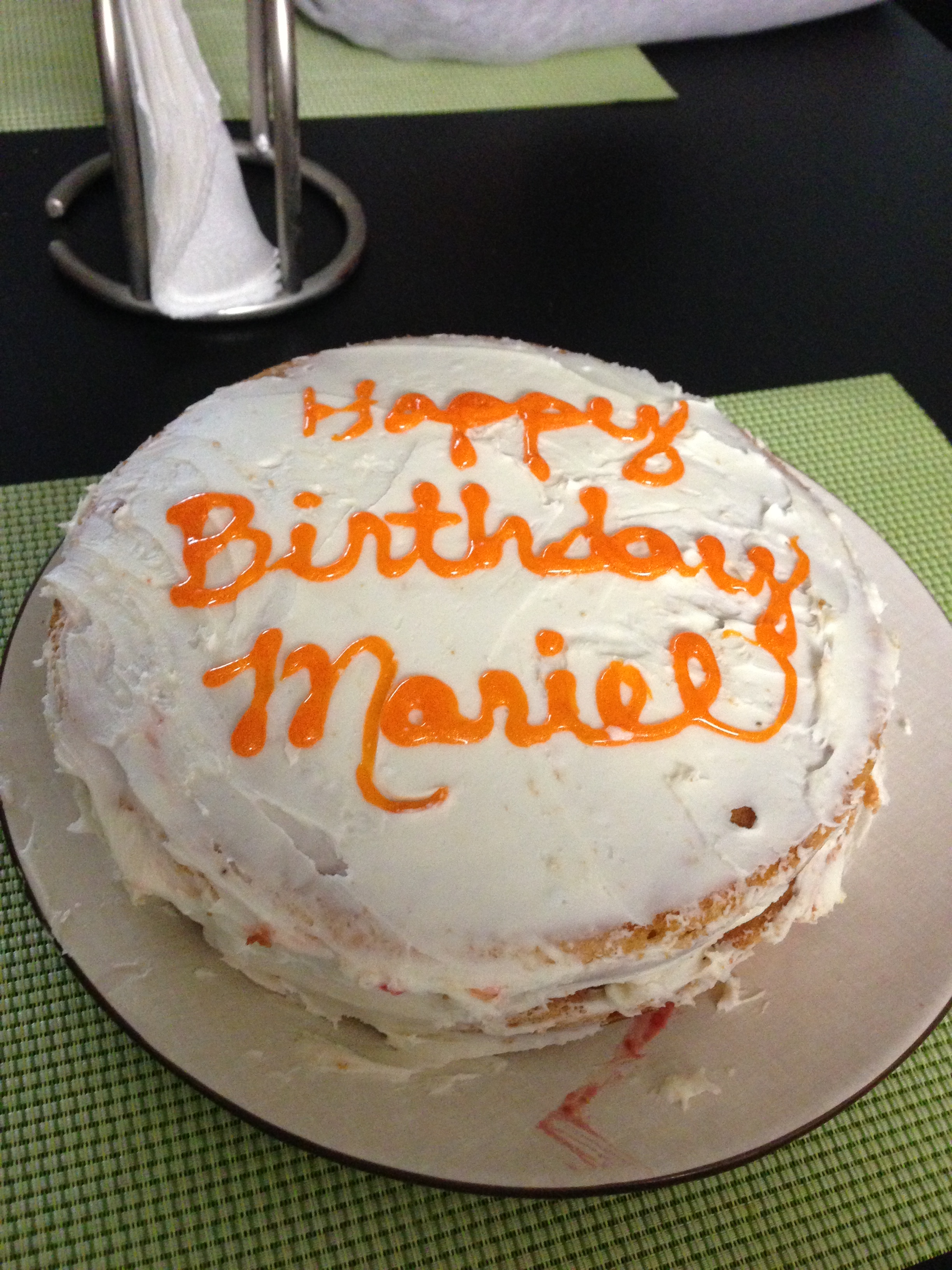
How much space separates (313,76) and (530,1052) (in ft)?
8.64

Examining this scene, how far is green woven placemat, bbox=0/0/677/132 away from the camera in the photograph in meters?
2.65

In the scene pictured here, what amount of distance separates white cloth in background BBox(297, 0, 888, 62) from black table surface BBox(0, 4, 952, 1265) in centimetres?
12

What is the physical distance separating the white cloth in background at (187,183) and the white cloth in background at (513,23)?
918 millimetres

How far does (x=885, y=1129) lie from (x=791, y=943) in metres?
0.27

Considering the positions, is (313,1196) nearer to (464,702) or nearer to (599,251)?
(464,702)

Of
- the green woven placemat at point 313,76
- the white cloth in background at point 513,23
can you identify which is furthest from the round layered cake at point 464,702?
the white cloth in background at point 513,23

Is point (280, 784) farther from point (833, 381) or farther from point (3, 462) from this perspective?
point (833, 381)

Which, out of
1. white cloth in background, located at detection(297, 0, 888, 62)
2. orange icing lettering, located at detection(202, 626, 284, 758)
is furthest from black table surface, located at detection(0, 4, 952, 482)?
orange icing lettering, located at detection(202, 626, 284, 758)

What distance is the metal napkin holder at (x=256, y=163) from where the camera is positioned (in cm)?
185

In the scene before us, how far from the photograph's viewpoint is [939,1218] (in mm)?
1211

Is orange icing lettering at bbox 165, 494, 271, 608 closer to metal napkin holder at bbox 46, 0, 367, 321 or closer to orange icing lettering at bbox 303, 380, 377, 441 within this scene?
orange icing lettering at bbox 303, 380, 377, 441

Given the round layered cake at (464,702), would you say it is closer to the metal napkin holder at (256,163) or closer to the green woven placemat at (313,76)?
the metal napkin holder at (256,163)

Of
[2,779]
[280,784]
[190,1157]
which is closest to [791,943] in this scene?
[280,784]

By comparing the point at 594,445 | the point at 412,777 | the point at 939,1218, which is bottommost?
the point at 939,1218
